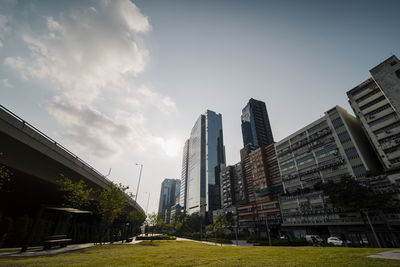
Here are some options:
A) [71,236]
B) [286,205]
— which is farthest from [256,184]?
[71,236]

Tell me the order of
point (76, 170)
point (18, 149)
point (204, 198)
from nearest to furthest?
point (18, 149)
point (76, 170)
point (204, 198)

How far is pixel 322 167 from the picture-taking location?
53000mm

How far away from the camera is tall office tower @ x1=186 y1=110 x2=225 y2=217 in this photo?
416ft

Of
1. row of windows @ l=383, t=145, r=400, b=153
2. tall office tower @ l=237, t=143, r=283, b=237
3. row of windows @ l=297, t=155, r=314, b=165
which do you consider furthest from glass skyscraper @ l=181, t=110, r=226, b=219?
row of windows @ l=383, t=145, r=400, b=153

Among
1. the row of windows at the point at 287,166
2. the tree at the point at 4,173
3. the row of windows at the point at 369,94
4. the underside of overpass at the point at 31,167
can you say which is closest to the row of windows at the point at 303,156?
the row of windows at the point at 287,166

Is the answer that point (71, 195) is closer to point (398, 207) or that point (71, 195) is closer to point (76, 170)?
point (76, 170)

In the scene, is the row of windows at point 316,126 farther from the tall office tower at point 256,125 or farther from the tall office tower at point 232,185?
the tall office tower at point 256,125

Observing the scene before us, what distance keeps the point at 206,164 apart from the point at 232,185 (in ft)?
110

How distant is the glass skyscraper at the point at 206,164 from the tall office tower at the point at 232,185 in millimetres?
15147

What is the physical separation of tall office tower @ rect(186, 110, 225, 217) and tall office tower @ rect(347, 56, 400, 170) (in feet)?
328

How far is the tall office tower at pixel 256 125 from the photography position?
5217 inches

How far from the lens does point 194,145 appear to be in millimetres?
164750

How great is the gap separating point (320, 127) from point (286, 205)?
3033 cm

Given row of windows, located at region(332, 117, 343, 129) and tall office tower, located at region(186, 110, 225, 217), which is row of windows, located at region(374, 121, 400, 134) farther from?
tall office tower, located at region(186, 110, 225, 217)
